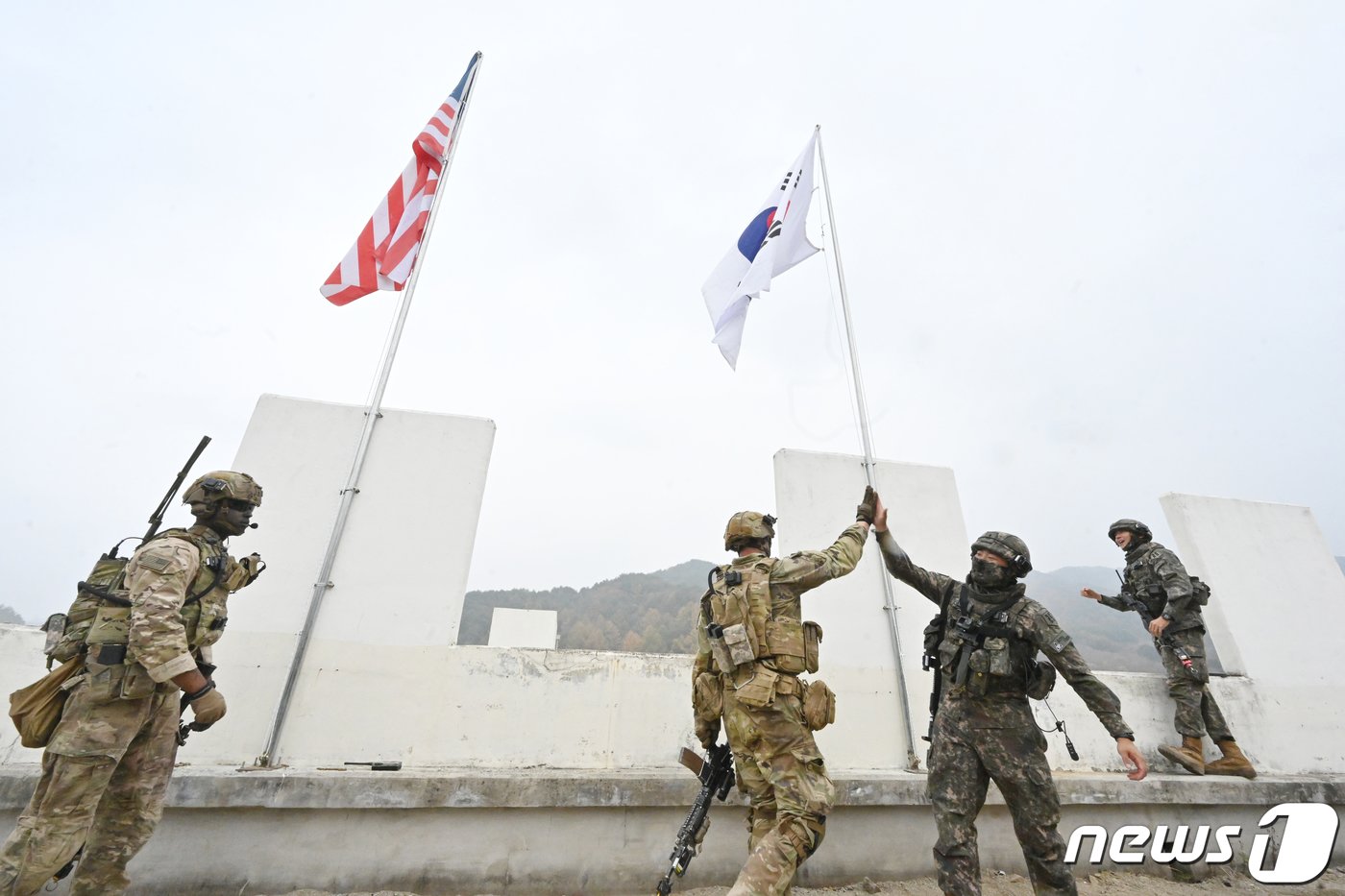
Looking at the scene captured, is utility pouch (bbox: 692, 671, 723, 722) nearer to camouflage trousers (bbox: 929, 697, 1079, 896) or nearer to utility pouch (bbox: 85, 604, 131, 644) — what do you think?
camouflage trousers (bbox: 929, 697, 1079, 896)

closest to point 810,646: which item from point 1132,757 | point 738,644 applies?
point 738,644

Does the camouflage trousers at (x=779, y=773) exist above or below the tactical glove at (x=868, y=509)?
below

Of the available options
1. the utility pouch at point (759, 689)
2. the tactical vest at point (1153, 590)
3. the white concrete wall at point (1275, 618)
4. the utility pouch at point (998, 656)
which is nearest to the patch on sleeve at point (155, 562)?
the utility pouch at point (759, 689)

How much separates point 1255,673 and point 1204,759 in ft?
3.19

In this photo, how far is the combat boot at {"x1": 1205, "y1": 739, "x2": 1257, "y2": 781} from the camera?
14.5ft

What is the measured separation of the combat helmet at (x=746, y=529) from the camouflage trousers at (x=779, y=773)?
82 cm

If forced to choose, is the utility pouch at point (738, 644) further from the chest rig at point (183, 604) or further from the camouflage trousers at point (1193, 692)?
the camouflage trousers at point (1193, 692)

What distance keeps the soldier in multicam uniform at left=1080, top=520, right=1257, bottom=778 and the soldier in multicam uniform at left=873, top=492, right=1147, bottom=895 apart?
214cm

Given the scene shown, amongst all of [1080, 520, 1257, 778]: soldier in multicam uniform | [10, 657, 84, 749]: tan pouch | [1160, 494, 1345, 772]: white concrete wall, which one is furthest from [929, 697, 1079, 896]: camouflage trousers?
[10, 657, 84, 749]: tan pouch

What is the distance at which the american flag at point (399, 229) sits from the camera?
18.1 ft

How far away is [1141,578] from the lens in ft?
16.2

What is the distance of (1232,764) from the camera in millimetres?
4441

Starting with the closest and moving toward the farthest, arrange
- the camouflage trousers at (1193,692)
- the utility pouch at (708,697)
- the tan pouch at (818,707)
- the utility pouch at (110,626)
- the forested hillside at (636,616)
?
the utility pouch at (110,626) < the tan pouch at (818,707) < the utility pouch at (708,697) < the camouflage trousers at (1193,692) < the forested hillside at (636,616)

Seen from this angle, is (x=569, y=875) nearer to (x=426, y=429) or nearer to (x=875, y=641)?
(x=875, y=641)
